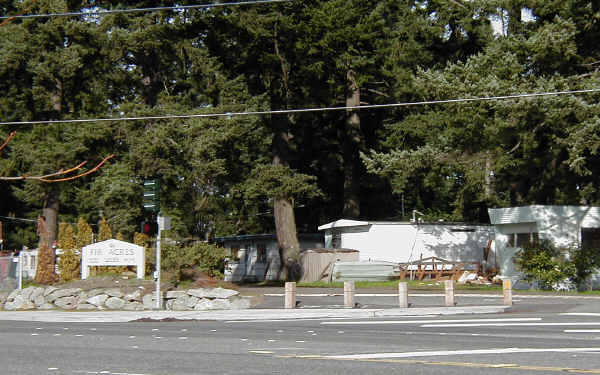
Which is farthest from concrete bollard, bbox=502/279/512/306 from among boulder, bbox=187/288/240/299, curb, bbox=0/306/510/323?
boulder, bbox=187/288/240/299

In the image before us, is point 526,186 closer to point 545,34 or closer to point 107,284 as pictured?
point 545,34

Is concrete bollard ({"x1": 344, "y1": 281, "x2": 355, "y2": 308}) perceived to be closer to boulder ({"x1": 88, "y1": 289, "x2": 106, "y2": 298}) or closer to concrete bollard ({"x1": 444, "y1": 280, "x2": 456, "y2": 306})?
concrete bollard ({"x1": 444, "y1": 280, "x2": 456, "y2": 306})

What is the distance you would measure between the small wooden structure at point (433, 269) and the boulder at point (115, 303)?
16879 millimetres

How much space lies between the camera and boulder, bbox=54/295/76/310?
2666 cm

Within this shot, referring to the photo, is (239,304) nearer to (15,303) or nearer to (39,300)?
(39,300)

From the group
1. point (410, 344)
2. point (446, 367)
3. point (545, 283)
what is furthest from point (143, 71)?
point (446, 367)

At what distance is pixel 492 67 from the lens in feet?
103

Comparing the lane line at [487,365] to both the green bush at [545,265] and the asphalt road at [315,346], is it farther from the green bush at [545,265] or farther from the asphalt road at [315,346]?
the green bush at [545,265]

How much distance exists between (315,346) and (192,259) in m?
15.2

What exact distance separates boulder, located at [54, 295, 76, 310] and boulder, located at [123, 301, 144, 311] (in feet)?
6.78

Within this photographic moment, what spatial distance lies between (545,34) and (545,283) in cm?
972

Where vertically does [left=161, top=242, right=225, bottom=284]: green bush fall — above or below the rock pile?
above

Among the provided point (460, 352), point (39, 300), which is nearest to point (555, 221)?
point (39, 300)

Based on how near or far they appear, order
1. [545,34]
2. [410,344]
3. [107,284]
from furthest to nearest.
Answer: [545,34] < [107,284] < [410,344]
